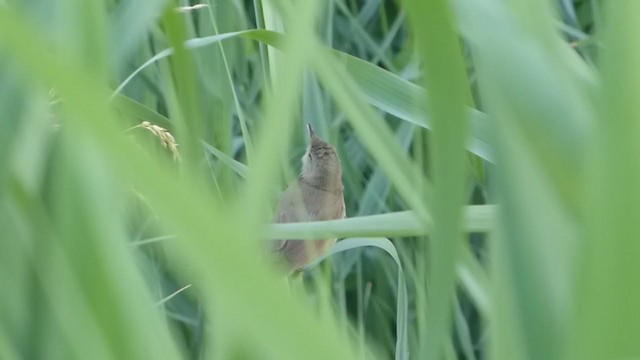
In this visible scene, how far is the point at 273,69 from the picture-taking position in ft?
2.42

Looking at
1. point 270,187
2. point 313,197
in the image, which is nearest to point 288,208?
point 313,197

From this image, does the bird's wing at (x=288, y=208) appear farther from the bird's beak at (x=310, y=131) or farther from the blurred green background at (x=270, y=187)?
the blurred green background at (x=270, y=187)

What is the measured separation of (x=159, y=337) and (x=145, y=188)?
0.31 ft

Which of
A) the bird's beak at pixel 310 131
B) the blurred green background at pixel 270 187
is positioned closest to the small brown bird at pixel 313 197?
the bird's beak at pixel 310 131

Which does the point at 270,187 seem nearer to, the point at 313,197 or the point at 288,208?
the point at 288,208

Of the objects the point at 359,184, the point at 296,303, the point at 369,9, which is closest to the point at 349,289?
the point at 359,184

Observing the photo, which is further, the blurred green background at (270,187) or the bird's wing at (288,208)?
the bird's wing at (288,208)

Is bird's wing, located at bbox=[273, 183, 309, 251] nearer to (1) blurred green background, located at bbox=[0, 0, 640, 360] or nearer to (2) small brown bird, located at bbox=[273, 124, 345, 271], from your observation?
(2) small brown bird, located at bbox=[273, 124, 345, 271]

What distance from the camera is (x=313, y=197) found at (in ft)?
4.11

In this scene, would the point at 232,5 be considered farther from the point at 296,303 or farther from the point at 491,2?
the point at 296,303

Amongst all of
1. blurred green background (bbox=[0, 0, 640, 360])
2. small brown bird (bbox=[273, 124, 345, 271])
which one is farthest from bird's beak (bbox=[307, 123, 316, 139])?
blurred green background (bbox=[0, 0, 640, 360])

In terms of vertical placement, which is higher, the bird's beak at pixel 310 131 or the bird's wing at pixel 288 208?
the bird's beak at pixel 310 131

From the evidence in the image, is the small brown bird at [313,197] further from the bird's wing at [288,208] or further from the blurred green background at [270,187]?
the blurred green background at [270,187]

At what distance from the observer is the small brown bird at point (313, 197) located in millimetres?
1010
